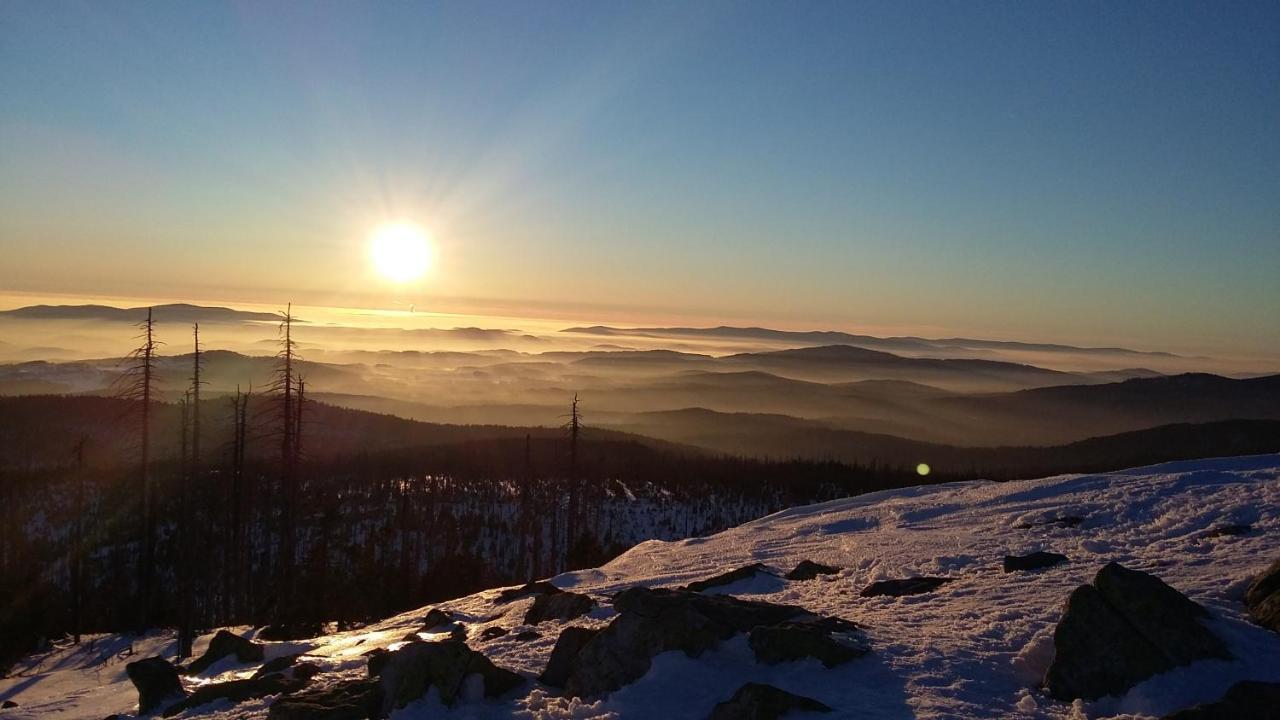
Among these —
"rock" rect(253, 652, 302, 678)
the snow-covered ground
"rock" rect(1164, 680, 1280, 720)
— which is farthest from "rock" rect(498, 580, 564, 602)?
"rock" rect(1164, 680, 1280, 720)

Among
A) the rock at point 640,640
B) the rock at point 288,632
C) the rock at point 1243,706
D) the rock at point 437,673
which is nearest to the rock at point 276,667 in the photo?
the rock at point 437,673

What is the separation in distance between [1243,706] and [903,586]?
7991 millimetres

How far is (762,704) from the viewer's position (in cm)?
948

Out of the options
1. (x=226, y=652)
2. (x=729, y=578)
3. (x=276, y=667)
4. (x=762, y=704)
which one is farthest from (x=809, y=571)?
(x=226, y=652)

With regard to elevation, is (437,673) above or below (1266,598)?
below

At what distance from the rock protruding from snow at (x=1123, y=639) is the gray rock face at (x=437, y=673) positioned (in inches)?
311

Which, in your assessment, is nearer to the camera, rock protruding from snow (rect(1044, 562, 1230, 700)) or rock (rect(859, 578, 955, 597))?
rock protruding from snow (rect(1044, 562, 1230, 700))

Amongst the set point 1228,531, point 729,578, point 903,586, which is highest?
point 1228,531

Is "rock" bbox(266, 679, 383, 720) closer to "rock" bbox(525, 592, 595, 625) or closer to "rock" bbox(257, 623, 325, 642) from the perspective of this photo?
"rock" bbox(525, 592, 595, 625)

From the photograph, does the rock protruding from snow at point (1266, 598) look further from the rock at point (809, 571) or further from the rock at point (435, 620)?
the rock at point (435, 620)

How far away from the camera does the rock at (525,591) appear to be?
74.9 ft

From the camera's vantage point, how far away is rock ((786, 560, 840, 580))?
19734 millimetres

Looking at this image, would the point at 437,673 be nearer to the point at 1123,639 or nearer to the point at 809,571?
the point at 1123,639

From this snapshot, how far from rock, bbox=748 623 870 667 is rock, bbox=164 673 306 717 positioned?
Result: 869 cm
